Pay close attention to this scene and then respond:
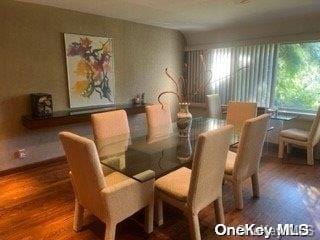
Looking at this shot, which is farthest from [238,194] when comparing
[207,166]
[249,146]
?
[207,166]

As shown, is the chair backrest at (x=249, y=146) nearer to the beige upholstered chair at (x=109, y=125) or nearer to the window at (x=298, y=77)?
the beige upholstered chair at (x=109, y=125)

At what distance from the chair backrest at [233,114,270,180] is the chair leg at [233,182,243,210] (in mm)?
73

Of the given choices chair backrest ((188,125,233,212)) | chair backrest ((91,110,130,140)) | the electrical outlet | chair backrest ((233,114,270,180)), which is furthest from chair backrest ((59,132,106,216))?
Result: the electrical outlet

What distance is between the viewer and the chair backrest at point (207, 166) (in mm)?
1639

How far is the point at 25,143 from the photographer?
11.1ft

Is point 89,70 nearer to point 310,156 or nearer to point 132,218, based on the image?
point 132,218

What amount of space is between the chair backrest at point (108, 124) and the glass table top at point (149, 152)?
0.24 ft

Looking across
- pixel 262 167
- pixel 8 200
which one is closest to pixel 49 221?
pixel 8 200

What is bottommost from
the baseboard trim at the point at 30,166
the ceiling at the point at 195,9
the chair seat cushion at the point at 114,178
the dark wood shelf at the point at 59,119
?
the baseboard trim at the point at 30,166

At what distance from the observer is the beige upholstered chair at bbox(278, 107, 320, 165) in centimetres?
348

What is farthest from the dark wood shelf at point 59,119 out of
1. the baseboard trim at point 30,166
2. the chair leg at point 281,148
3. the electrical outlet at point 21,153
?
the chair leg at point 281,148

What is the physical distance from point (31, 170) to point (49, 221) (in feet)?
4.60

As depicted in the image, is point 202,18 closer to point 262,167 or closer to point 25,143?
point 262,167

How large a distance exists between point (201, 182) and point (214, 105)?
310 cm
